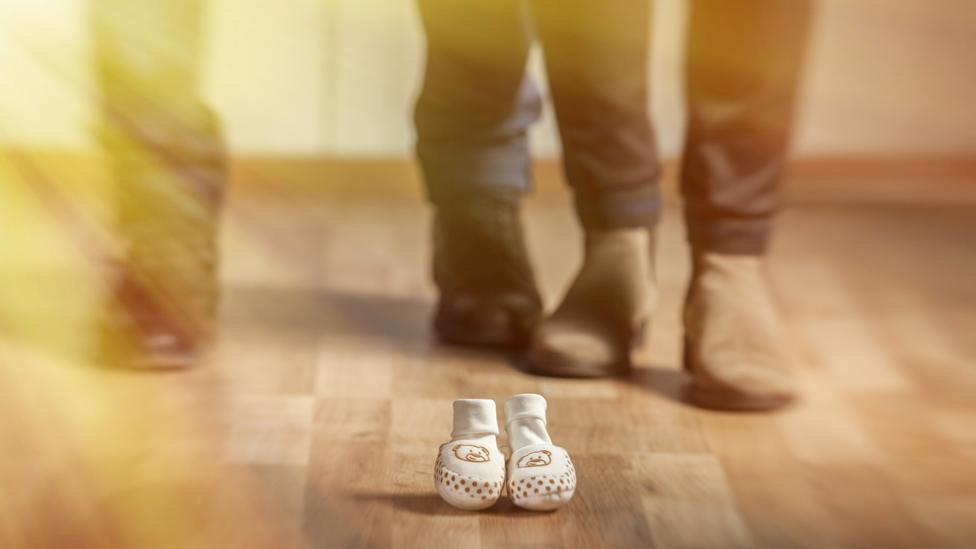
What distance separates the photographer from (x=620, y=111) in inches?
44.7

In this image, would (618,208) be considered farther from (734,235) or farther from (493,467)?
(493,467)

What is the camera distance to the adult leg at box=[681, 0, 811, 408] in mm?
1111

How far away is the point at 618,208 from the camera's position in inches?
46.3

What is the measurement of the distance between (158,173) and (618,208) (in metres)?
0.43

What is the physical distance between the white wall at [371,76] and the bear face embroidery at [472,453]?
0.89 m

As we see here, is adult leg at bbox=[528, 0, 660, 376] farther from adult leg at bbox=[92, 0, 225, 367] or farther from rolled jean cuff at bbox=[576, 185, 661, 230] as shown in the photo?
adult leg at bbox=[92, 0, 225, 367]

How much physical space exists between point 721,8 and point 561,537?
0.50 metres

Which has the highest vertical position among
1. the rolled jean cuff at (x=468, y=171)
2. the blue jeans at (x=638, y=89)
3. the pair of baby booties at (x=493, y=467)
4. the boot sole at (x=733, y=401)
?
the blue jeans at (x=638, y=89)

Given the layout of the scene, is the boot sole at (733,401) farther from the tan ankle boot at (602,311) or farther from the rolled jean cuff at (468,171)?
the rolled jean cuff at (468,171)

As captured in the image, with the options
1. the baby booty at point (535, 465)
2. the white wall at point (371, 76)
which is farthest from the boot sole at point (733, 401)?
the white wall at point (371, 76)

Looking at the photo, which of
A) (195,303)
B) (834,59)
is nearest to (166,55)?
(195,303)

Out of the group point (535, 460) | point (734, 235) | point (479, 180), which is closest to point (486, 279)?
point (479, 180)

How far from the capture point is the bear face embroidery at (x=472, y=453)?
87 centimetres

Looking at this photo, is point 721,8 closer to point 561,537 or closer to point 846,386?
point 846,386
